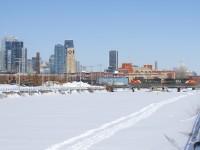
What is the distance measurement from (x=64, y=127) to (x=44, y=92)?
6284 cm

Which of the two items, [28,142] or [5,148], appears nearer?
[5,148]

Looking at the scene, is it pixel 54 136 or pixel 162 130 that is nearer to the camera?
pixel 54 136

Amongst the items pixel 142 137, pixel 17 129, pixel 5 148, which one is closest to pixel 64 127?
pixel 17 129

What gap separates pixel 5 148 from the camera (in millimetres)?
14859

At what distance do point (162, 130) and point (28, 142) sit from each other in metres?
7.14

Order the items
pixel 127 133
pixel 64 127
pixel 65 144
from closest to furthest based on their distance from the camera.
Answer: pixel 65 144, pixel 127 133, pixel 64 127

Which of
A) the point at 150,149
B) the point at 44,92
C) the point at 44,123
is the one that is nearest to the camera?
the point at 150,149

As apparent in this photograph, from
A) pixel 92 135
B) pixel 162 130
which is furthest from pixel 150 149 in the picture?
pixel 162 130

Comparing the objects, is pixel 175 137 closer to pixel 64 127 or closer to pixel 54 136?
pixel 54 136

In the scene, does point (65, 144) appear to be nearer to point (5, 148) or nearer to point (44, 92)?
point (5, 148)

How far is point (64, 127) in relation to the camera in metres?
21.8

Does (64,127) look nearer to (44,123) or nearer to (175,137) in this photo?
(44,123)

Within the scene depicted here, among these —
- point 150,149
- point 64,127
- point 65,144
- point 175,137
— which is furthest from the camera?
point 64,127

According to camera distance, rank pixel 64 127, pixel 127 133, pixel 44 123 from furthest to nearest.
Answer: pixel 44 123 < pixel 64 127 < pixel 127 133
